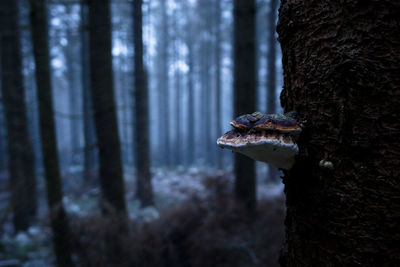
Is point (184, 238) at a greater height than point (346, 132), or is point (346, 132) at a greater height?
point (346, 132)

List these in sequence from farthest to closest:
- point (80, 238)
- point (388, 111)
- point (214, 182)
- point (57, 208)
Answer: point (214, 182) → point (80, 238) → point (57, 208) → point (388, 111)

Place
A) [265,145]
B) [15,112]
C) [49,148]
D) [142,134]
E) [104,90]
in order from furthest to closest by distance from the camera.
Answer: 1. [142,134]
2. [15,112]
3. [104,90]
4. [49,148]
5. [265,145]

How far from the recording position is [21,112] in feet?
23.0

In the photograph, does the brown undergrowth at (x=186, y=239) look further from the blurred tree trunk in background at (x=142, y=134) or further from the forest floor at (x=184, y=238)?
the blurred tree trunk in background at (x=142, y=134)

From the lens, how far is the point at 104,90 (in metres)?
4.77

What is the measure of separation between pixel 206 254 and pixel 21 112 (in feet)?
22.9

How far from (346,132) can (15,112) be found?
8674 mm

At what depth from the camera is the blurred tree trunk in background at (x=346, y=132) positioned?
694 millimetres

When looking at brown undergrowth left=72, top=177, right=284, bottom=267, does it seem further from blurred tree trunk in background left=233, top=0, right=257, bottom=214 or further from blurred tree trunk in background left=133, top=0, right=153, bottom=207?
blurred tree trunk in background left=133, top=0, right=153, bottom=207

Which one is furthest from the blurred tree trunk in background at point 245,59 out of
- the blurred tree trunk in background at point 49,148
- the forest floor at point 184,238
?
the blurred tree trunk in background at point 49,148

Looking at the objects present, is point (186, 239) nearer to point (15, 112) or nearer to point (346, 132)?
point (346, 132)

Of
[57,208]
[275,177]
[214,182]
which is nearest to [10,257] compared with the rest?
[57,208]

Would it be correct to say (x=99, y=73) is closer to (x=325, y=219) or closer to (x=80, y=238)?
(x=80, y=238)

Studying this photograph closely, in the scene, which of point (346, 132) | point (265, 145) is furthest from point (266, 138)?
point (346, 132)
